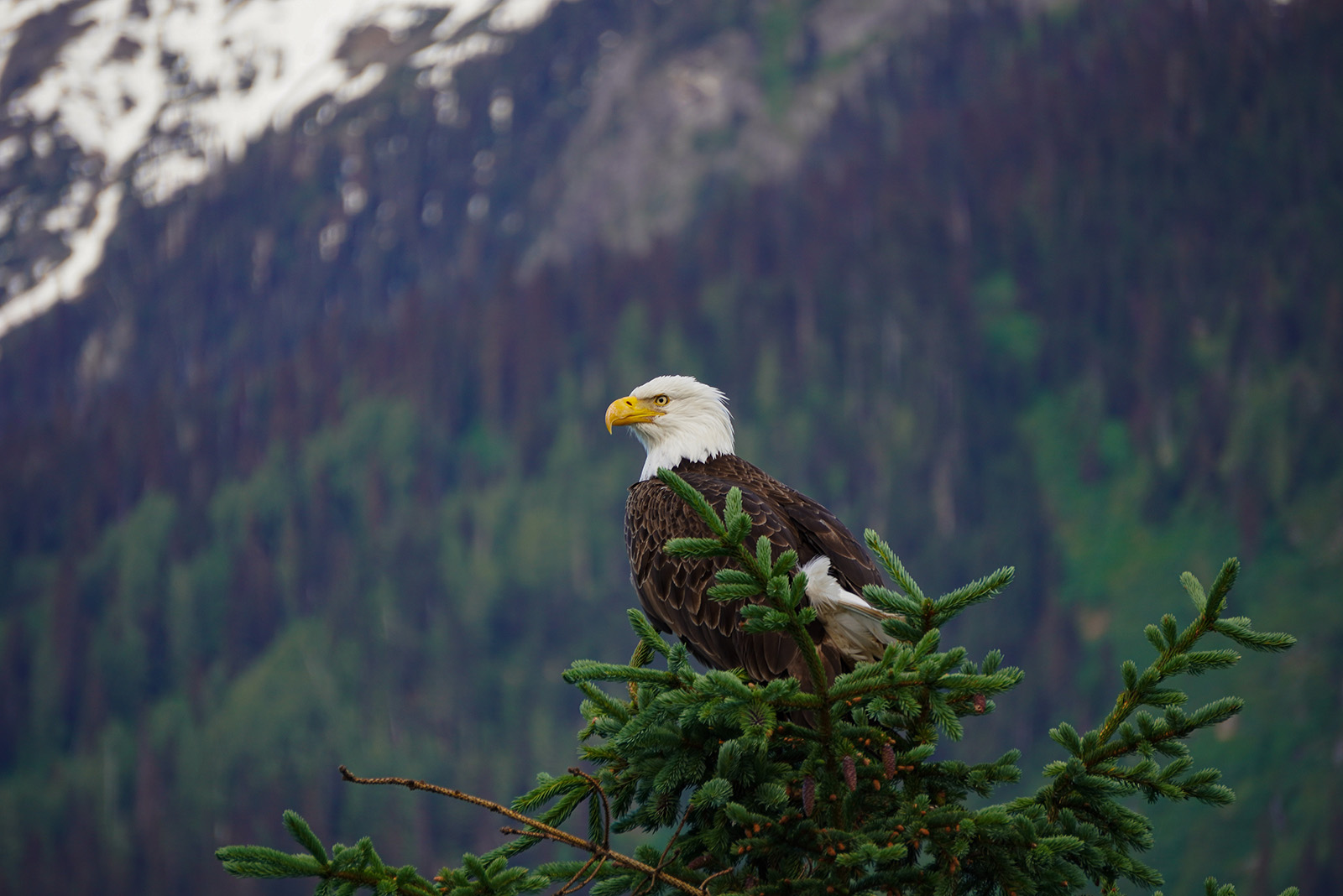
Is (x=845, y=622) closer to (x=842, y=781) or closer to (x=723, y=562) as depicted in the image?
(x=723, y=562)

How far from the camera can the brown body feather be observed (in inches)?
243

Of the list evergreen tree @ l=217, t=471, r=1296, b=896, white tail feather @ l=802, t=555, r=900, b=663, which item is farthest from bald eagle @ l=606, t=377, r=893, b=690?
evergreen tree @ l=217, t=471, r=1296, b=896

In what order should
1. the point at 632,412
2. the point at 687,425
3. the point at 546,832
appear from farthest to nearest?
the point at 632,412 → the point at 687,425 → the point at 546,832

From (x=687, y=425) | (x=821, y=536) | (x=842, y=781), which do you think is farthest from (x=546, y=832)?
(x=687, y=425)

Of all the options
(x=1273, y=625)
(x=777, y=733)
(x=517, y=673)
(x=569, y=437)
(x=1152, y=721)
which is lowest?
(x=1273, y=625)

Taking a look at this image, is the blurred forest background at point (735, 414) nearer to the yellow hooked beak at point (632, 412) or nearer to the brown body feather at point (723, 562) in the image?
the yellow hooked beak at point (632, 412)

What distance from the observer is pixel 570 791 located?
14.7ft

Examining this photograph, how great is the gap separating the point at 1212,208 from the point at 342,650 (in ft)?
383

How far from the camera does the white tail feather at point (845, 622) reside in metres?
5.62

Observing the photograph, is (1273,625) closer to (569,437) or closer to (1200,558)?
(1200,558)

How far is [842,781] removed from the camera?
4.13 meters

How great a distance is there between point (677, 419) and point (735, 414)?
143 m

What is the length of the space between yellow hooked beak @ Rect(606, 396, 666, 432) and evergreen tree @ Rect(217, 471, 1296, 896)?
4.06 metres

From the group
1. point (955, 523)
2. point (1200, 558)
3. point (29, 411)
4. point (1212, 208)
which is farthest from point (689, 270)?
point (29, 411)
